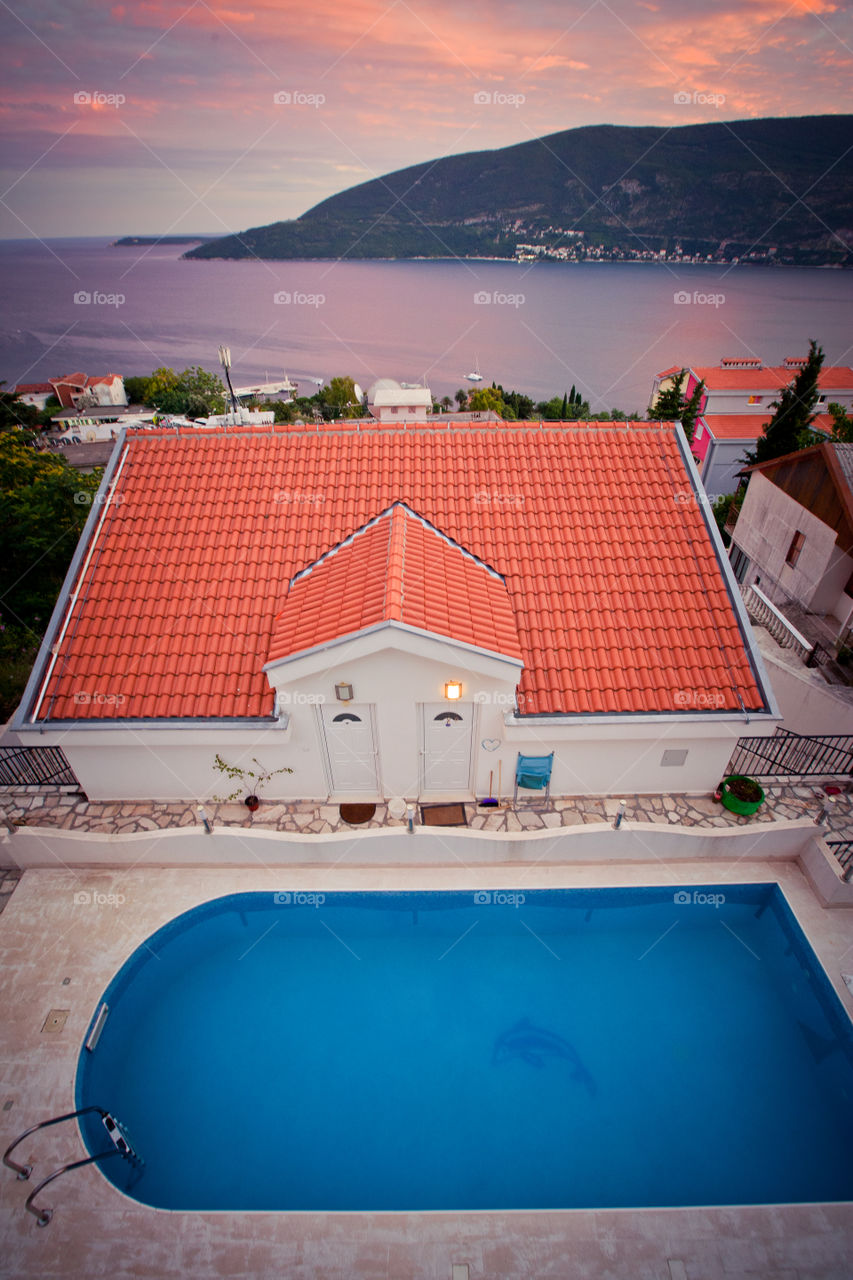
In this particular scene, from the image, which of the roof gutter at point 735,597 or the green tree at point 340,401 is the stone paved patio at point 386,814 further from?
the green tree at point 340,401

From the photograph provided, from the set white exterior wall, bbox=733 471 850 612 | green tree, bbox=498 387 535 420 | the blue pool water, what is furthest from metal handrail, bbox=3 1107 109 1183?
green tree, bbox=498 387 535 420

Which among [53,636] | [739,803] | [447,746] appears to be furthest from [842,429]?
[53,636]

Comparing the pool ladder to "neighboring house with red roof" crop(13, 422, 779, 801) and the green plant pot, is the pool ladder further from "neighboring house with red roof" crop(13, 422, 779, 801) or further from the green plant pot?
the green plant pot

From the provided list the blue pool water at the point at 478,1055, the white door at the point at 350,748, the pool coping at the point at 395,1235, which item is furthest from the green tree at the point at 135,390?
the pool coping at the point at 395,1235

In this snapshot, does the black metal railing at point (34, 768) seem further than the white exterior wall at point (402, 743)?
Yes

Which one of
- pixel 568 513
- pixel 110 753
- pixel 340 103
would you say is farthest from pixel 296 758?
pixel 340 103

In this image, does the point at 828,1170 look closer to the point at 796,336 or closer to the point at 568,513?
the point at 568,513

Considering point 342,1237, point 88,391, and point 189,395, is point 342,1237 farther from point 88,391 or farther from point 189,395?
point 88,391
